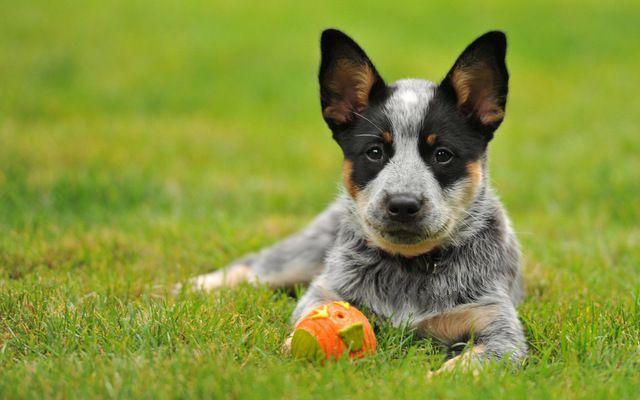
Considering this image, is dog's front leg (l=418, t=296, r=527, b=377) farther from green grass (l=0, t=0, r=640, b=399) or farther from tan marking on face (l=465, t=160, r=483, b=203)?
tan marking on face (l=465, t=160, r=483, b=203)

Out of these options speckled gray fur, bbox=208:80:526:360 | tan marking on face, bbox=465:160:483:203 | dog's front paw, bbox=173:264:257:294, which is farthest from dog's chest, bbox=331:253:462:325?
dog's front paw, bbox=173:264:257:294

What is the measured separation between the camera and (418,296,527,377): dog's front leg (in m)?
4.24

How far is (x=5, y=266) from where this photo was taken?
5.84 meters

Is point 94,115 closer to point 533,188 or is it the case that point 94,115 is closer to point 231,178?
point 231,178

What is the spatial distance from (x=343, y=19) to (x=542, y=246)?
461 inches

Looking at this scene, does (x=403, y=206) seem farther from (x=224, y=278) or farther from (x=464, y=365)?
(x=224, y=278)

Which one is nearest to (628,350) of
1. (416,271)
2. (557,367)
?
(557,367)

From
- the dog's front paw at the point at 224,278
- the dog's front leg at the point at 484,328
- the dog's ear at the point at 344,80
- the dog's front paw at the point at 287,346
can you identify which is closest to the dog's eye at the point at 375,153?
the dog's ear at the point at 344,80

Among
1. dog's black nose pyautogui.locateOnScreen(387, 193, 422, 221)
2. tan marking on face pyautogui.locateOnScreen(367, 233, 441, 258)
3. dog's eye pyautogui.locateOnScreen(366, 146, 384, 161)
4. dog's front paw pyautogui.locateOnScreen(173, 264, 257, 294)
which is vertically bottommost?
dog's front paw pyautogui.locateOnScreen(173, 264, 257, 294)

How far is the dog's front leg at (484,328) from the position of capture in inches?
167

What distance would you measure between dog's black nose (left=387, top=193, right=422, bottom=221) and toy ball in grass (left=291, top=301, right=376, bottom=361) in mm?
606

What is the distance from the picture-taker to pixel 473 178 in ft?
15.4

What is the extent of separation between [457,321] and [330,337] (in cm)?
88

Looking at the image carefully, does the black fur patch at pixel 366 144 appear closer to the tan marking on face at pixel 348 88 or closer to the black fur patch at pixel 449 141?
the tan marking on face at pixel 348 88
